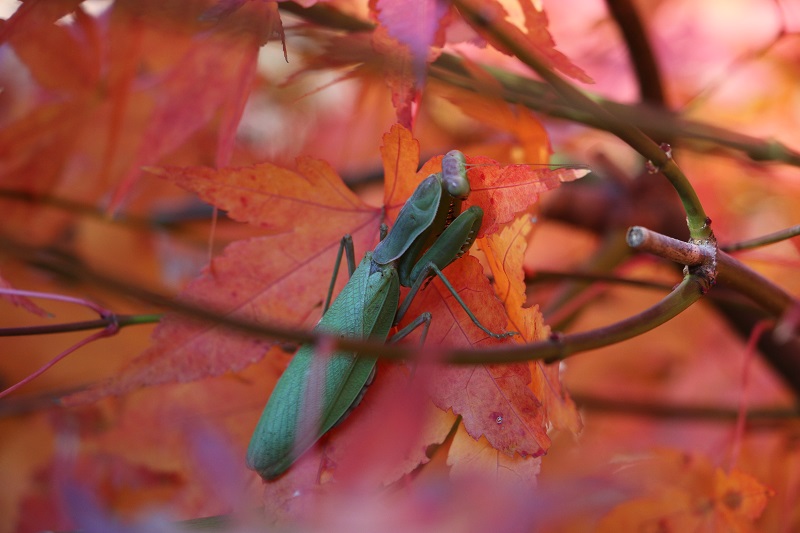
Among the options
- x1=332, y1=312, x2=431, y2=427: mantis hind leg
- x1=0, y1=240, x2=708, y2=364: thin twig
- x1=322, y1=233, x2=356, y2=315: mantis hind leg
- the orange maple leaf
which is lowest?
the orange maple leaf

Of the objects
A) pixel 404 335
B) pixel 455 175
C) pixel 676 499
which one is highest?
pixel 455 175

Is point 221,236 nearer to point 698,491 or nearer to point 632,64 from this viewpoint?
point 632,64

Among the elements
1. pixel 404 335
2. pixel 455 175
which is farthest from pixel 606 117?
pixel 404 335

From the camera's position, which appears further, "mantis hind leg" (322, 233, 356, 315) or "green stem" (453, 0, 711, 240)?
"mantis hind leg" (322, 233, 356, 315)

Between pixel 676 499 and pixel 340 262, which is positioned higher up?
pixel 340 262

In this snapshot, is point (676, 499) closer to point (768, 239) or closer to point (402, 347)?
point (768, 239)

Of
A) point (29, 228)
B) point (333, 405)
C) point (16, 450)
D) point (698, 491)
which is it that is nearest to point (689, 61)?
point (698, 491)

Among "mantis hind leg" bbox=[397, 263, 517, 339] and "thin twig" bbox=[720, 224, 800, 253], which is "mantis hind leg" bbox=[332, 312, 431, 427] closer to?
"mantis hind leg" bbox=[397, 263, 517, 339]

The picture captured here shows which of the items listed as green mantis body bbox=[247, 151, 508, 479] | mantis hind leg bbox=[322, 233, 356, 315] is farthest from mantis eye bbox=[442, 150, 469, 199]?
mantis hind leg bbox=[322, 233, 356, 315]

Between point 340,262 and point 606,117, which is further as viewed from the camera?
point 340,262

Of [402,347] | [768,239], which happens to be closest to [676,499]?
[768,239]
